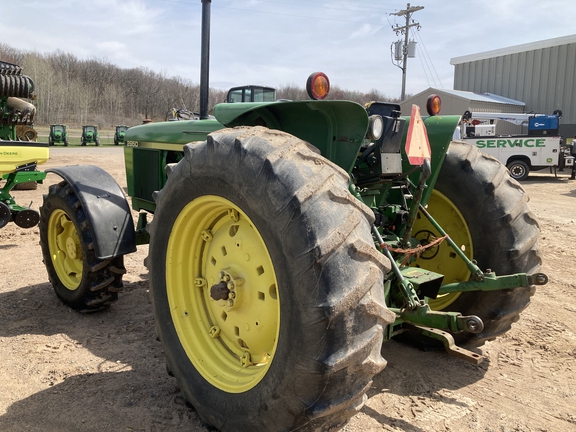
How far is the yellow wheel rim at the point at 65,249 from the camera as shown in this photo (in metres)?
4.32

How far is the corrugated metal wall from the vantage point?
27.2 m

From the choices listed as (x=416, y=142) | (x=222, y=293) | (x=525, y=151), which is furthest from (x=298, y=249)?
(x=525, y=151)

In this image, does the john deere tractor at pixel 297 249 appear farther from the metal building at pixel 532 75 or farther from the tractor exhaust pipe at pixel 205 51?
the metal building at pixel 532 75

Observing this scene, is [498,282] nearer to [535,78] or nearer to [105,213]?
[105,213]

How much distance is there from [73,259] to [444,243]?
3179 mm

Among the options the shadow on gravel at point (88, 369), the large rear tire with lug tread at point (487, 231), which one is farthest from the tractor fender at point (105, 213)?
the large rear tire with lug tread at point (487, 231)

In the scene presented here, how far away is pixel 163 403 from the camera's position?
286 centimetres

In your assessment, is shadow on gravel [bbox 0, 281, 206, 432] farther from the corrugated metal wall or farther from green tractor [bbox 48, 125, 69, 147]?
the corrugated metal wall

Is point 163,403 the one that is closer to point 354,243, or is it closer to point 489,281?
point 354,243

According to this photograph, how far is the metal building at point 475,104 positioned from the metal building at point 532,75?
103cm

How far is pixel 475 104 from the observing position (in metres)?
27.7

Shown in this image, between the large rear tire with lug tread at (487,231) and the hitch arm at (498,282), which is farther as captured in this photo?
the large rear tire with lug tread at (487,231)

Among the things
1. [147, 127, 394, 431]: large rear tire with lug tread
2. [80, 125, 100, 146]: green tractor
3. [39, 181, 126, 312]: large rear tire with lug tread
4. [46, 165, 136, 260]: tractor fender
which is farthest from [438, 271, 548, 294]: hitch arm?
[80, 125, 100, 146]: green tractor

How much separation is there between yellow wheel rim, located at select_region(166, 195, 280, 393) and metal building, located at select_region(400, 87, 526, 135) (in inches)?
1004
